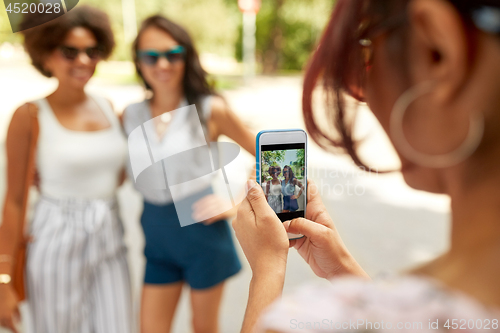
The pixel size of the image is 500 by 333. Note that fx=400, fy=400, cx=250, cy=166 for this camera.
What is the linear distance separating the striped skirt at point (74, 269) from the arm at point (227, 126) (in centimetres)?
46

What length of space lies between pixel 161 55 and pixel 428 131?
128 centimetres

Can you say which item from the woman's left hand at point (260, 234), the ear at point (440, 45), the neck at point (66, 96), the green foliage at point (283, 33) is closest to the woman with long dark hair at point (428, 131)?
the ear at point (440, 45)

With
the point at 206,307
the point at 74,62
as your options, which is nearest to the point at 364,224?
the point at 206,307

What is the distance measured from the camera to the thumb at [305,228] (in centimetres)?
78

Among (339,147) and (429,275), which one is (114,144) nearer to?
(339,147)

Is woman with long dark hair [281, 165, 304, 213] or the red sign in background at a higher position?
the red sign in background

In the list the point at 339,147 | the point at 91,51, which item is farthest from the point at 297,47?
the point at 339,147

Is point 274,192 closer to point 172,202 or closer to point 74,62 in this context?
point 172,202

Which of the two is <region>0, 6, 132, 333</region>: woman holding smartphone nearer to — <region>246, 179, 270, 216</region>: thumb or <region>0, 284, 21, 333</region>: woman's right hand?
<region>0, 284, 21, 333</region>: woman's right hand

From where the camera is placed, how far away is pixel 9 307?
1.30m

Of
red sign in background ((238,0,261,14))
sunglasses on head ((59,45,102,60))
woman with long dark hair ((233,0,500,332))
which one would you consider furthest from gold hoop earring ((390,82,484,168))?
red sign in background ((238,0,261,14))

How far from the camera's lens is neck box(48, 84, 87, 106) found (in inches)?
54.4

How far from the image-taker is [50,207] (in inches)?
52.6

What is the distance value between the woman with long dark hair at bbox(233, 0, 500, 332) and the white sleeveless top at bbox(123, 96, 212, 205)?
880mm
